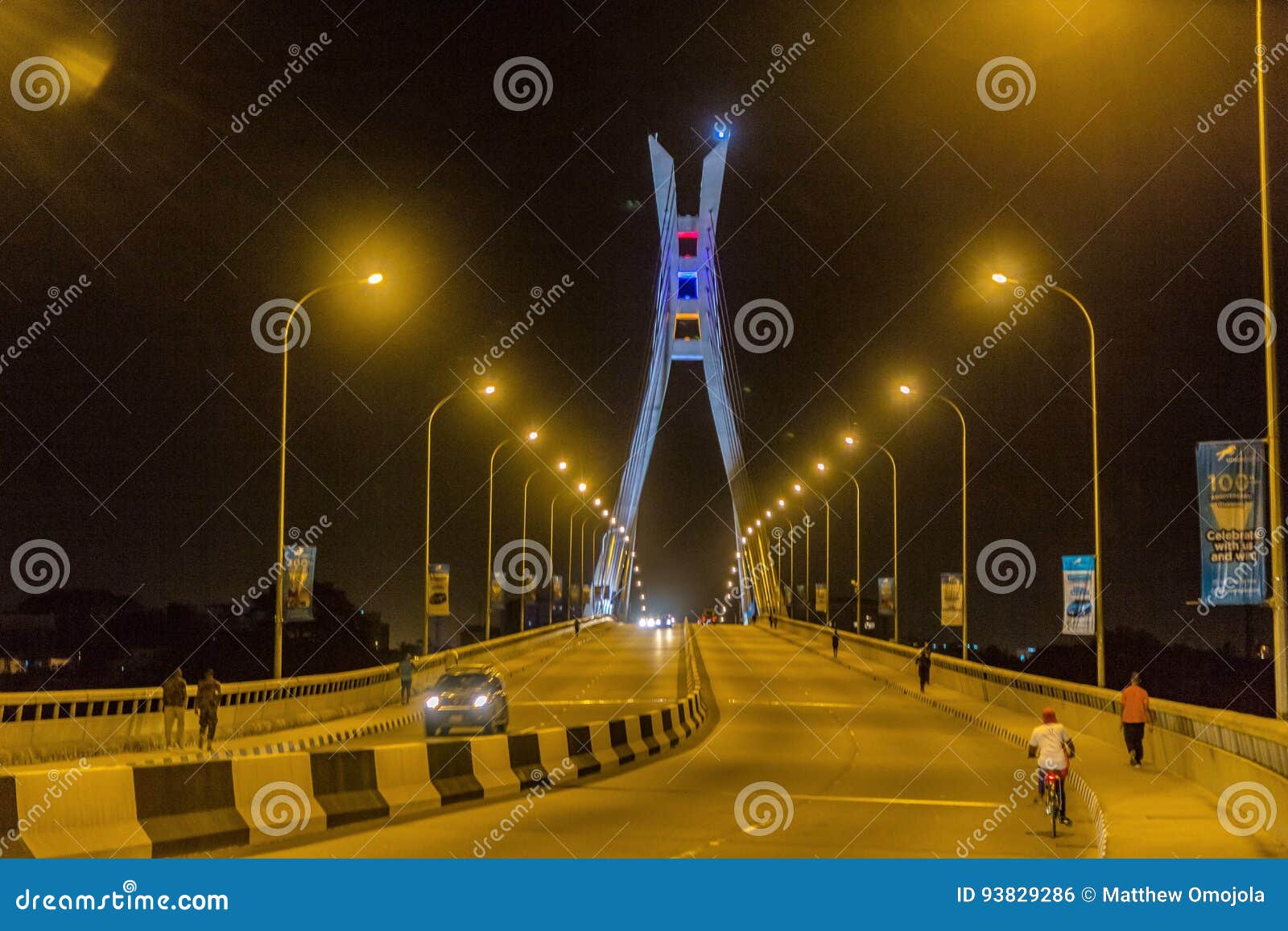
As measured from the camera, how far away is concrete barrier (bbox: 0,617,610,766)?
26000mm

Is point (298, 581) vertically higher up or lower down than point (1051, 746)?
higher up

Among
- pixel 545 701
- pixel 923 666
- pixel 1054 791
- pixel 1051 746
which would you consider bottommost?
pixel 1054 791

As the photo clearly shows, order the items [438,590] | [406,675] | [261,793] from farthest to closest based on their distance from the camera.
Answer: [438,590], [406,675], [261,793]

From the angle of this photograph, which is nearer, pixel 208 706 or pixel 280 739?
pixel 208 706

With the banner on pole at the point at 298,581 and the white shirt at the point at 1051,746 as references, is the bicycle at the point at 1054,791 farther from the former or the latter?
the banner on pole at the point at 298,581

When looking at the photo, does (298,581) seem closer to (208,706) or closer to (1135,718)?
(208,706)

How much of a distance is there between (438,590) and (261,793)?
2859 centimetres

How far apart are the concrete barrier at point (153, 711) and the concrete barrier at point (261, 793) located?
8.70 meters

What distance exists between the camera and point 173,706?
28438 mm

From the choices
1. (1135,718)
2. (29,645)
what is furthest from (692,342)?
(1135,718)

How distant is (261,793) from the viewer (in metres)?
14.5

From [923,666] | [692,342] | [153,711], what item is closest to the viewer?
[153,711]

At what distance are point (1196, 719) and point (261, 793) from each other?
1369 centimetres

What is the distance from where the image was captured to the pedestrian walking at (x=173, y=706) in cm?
2839
